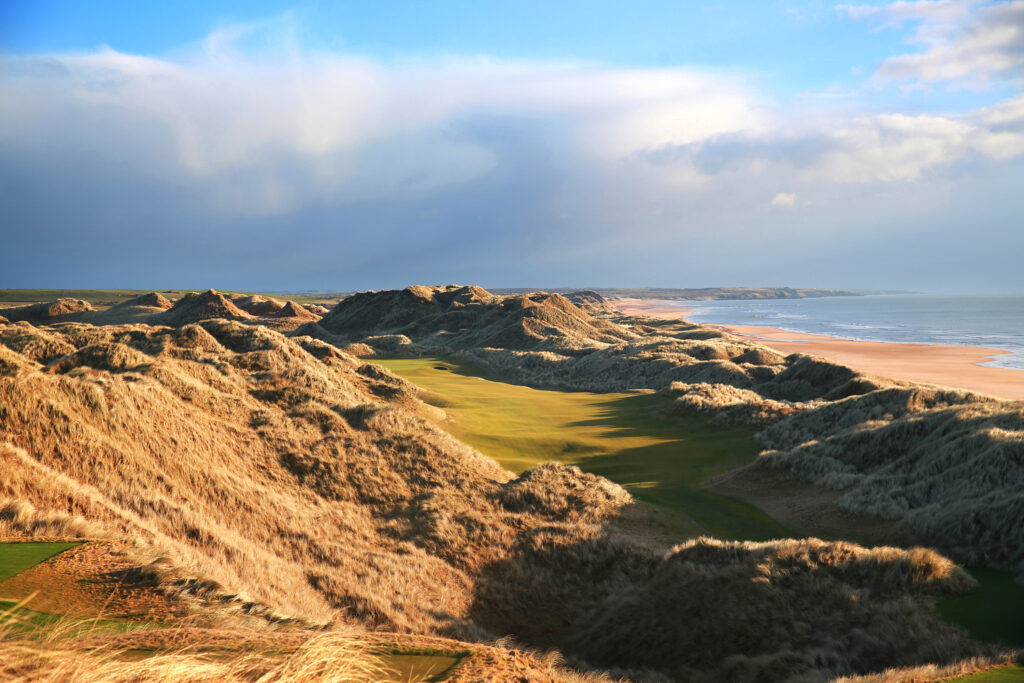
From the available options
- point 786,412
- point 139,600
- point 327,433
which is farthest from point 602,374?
point 139,600

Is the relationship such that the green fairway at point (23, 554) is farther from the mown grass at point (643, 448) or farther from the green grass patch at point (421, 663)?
the mown grass at point (643, 448)

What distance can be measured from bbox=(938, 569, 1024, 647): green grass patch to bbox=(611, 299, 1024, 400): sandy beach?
31284mm

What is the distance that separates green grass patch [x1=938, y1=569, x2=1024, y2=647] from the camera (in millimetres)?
5777

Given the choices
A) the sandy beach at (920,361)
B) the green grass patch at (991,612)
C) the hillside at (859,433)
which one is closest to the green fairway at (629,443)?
the hillside at (859,433)

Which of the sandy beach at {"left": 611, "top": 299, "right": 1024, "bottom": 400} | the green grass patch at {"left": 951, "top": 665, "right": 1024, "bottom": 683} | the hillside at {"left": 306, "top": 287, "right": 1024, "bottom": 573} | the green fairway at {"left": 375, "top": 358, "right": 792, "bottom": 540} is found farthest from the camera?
the sandy beach at {"left": 611, "top": 299, "right": 1024, "bottom": 400}

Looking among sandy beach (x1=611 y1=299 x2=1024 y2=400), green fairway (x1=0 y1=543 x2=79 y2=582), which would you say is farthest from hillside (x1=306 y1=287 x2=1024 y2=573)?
green fairway (x1=0 y1=543 x2=79 y2=582)

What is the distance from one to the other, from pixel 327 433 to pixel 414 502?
3.17m

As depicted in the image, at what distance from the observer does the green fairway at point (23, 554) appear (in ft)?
15.8

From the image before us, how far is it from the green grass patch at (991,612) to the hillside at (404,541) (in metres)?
0.21

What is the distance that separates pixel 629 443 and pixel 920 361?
1514 inches

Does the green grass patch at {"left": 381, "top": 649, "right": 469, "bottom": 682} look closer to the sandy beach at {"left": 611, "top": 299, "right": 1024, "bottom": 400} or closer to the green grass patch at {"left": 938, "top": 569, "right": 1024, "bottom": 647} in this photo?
the green grass patch at {"left": 938, "top": 569, "right": 1024, "bottom": 647}

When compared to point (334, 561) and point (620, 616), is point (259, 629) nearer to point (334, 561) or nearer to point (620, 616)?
point (334, 561)

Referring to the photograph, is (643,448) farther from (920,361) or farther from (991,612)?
(920,361)

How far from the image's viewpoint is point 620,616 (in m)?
7.86
